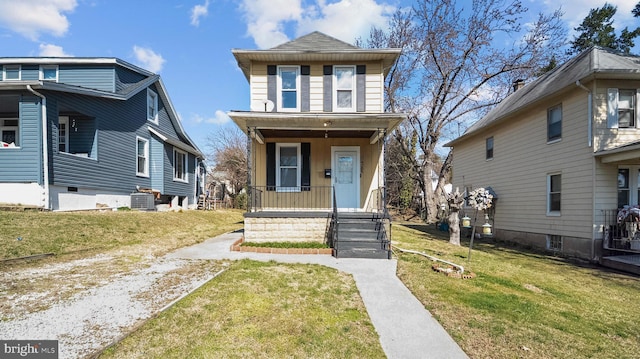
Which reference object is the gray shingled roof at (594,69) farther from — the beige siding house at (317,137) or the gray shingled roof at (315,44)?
the gray shingled roof at (315,44)

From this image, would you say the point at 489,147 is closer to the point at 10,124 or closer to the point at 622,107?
the point at 622,107

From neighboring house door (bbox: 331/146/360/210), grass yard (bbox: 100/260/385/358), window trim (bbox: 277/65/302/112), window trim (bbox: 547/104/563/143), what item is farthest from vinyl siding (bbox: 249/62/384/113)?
grass yard (bbox: 100/260/385/358)

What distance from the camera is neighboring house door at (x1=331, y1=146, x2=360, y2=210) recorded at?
10.3 meters

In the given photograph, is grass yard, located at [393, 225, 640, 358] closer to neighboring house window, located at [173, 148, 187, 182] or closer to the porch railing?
the porch railing

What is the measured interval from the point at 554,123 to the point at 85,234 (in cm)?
1516

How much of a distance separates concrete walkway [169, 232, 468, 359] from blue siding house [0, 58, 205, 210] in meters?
6.52

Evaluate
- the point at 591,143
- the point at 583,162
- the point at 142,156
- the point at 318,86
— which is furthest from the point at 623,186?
the point at 142,156

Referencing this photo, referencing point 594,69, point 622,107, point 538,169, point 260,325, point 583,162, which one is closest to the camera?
point 260,325

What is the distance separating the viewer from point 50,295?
4188 mm

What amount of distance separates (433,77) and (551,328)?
19371mm

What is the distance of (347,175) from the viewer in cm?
1035

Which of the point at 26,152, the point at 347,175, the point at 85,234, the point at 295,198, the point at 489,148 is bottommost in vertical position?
the point at 85,234

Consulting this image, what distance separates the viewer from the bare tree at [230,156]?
25.9 metres

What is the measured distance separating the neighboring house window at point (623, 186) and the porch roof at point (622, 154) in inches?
20.4
